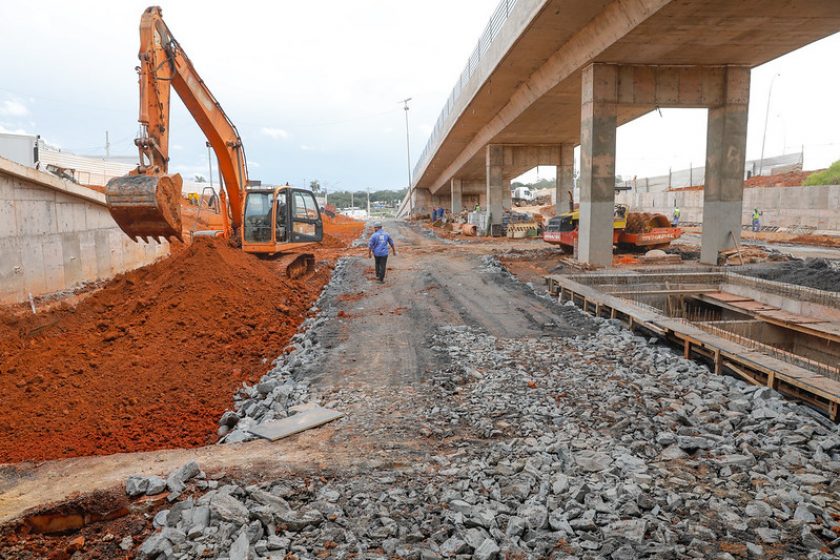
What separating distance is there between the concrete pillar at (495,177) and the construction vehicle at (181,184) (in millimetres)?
17318

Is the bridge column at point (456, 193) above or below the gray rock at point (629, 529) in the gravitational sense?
above

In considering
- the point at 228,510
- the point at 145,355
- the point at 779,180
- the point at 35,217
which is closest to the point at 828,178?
the point at 779,180

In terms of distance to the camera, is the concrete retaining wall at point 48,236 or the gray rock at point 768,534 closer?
the gray rock at point 768,534

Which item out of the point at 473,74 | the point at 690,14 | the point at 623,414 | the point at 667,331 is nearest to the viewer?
the point at 623,414

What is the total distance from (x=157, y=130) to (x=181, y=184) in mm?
984

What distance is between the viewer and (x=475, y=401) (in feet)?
20.4

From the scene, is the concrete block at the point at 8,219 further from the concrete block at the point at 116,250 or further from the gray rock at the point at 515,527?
the gray rock at the point at 515,527

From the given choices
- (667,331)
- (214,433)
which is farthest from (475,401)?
(667,331)

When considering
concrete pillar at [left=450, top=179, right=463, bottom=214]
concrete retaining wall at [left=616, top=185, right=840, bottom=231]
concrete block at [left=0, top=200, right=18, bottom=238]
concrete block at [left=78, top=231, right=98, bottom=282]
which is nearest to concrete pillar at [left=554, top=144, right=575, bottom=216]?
concrete retaining wall at [left=616, top=185, right=840, bottom=231]

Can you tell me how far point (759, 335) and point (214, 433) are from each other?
10.7m

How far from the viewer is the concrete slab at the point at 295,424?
17.9 ft

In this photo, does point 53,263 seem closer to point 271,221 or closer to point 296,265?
point 271,221

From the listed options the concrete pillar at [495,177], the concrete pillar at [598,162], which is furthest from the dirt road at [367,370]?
the concrete pillar at [495,177]

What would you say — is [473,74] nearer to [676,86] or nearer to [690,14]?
[676,86]
